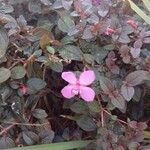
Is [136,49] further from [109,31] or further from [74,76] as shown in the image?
[74,76]

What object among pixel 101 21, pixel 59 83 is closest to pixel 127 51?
pixel 101 21

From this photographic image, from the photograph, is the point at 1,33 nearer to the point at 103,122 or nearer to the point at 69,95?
the point at 69,95

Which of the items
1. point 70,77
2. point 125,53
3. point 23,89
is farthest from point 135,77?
point 23,89

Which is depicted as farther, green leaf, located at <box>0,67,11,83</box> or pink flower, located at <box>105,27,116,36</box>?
pink flower, located at <box>105,27,116,36</box>

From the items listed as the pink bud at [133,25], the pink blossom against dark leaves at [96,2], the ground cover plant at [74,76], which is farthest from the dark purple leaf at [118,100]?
the pink blossom against dark leaves at [96,2]

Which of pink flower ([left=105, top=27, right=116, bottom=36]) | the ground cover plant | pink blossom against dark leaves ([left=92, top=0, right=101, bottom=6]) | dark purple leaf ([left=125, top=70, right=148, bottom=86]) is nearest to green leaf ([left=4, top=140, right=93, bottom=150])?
the ground cover plant

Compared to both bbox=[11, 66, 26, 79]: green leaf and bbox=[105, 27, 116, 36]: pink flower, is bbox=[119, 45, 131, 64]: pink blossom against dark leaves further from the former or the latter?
bbox=[11, 66, 26, 79]: green leaf
